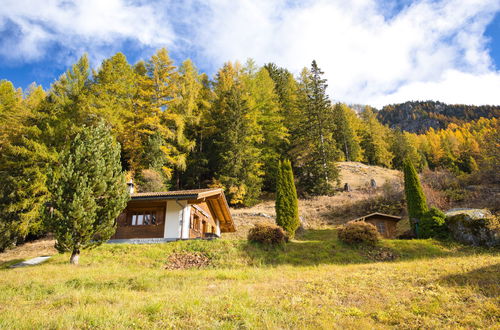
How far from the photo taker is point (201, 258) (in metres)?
15.1

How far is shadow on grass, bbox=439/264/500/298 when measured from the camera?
7201 mm

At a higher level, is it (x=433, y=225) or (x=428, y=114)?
(x=428, y=114)

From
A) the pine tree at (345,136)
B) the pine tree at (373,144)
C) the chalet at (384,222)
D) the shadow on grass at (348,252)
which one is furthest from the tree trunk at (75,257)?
the pine tree at (373,144)

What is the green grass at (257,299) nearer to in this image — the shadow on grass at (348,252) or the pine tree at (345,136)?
the shadow on grass at (348,252)

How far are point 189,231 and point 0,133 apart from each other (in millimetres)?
18887

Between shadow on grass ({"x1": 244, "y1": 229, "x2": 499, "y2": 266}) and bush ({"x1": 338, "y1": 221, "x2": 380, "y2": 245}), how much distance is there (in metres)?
0.33

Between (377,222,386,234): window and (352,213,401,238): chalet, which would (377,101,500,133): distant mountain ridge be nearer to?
(352,213,401,238): chalet

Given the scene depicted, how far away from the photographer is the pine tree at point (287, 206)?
2145 centimetres

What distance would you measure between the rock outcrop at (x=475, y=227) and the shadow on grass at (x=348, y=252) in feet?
2.55

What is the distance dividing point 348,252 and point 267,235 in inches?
186

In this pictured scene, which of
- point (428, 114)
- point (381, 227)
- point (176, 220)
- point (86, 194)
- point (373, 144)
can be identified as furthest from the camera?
point (428, 114)

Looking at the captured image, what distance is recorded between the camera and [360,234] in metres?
17.0

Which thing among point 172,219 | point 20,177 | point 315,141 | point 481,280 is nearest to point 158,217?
point 172,219

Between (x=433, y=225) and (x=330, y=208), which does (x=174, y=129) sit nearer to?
(x=330, y=208)
